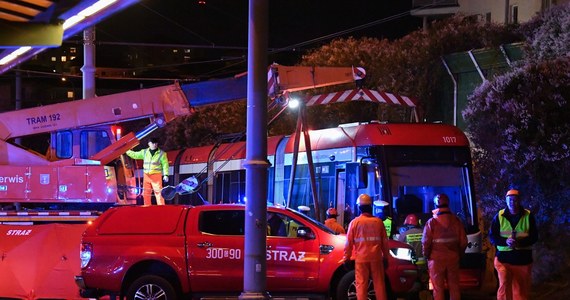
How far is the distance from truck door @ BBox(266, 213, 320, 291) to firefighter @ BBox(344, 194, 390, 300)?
80 centimetres

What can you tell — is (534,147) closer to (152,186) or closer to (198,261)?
(152,186)

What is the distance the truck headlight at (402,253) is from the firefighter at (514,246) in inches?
54.1

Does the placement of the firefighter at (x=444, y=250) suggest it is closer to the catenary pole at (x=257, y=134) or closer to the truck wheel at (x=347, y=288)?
the truck wheel at (x=347, y=288)

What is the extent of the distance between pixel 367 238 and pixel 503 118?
782cm

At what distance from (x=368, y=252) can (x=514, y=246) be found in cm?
204

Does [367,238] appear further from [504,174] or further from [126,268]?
[504,174]

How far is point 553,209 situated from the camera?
58.3ft

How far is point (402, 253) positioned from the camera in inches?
493

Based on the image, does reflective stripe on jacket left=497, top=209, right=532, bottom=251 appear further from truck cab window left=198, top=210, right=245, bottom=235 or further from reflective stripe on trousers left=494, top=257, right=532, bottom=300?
truck cab window left=198, top=210, right=245, bottom=235

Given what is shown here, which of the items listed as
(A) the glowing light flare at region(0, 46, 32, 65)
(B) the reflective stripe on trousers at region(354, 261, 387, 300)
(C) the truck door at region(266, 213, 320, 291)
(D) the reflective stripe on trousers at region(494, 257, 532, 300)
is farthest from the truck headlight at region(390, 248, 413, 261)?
(A) the glowing light flare at region(0, 46, 32, 65)

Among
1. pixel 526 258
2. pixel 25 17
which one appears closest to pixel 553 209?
pixel 526 258

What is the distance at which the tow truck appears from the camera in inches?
682

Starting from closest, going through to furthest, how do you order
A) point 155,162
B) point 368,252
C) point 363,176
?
point 368,252 < point 363,176 < point 155,162

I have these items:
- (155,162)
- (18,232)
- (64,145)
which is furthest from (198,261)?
(64,145)
